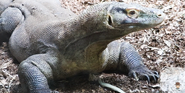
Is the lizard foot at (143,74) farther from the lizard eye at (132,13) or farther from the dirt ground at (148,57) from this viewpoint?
the lizard eye at (132,13)

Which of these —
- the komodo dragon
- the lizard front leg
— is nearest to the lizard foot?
the komodo dragon

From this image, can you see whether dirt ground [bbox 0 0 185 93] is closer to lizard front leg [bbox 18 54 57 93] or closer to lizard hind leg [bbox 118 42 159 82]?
lizard hind leg [bbox 118 42 159 82]

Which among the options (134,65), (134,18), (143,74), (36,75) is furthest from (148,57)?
(36,75)

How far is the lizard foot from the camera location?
3.81 m

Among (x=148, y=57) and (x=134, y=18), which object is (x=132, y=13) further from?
(x=148, y=57)

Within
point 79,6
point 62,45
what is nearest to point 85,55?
point 62,45

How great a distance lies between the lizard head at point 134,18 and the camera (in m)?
2.92

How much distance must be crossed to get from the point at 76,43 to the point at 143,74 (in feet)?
3.29

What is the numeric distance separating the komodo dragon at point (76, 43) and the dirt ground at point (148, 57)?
0.50 ft

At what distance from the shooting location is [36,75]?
356 cm

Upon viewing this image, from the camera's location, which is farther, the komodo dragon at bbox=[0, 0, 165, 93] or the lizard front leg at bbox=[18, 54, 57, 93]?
the lizard front leg at bbox=[18, 54, 57, 93]

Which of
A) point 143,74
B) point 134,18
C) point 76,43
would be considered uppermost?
point 134,18

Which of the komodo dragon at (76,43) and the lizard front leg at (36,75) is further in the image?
the lizard front leg at (36,75)

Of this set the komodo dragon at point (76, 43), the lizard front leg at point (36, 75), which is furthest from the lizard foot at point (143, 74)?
the lizard front leg at point (36, 75)
